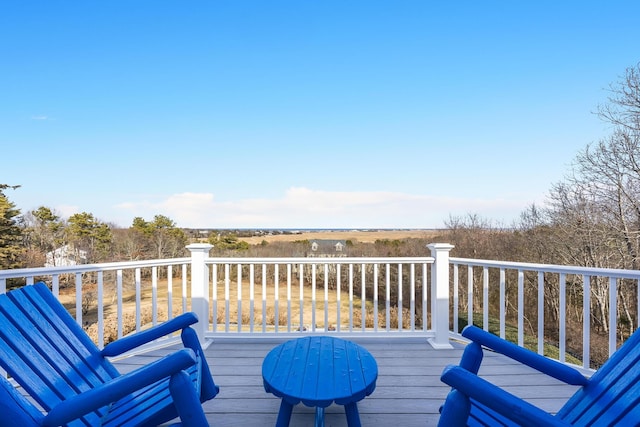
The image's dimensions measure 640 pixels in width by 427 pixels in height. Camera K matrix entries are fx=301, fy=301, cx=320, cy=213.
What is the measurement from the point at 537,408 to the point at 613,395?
587 millimetres

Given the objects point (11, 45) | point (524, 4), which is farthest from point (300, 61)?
point (11, 45)

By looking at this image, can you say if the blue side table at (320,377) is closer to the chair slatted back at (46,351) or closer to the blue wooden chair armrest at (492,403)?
the blue wooden chair armrest at (492,403)

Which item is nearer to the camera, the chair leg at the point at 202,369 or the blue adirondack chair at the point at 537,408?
the blue adirondack chair at the point at 537,408

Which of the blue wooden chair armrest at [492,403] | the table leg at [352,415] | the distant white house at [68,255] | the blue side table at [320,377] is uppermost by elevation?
the blue wooden chair armrest at [492,403]

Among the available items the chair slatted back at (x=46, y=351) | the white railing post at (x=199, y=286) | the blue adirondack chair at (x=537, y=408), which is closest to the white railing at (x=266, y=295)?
the white railing post at (x=199, y=286)

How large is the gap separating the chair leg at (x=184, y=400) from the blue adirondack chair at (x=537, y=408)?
95 cm

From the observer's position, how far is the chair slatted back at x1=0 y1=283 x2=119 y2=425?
4.09 ft

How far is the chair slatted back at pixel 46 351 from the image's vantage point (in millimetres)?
1245

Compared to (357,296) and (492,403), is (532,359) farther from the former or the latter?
(357,296)

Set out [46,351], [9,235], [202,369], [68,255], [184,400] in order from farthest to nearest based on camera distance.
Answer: [68,255]
[9,235]
[202,369]
[46,351]
[184,400]

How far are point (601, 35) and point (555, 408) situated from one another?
8144 millimetres

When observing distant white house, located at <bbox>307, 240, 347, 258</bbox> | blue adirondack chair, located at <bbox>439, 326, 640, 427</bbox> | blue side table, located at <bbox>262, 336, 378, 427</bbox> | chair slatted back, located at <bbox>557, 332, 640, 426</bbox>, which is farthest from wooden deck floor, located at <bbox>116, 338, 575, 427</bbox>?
distant white house, located at <bbox>307, 240, 347, 258</bbox>

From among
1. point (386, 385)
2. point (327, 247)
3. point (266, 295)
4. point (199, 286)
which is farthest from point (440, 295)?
point (327, 247)

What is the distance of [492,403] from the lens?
997mm
